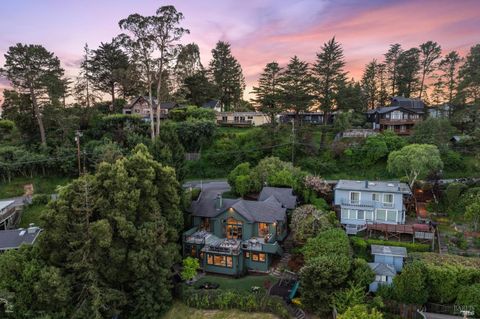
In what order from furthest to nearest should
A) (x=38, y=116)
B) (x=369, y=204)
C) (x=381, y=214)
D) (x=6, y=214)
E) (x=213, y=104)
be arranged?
(x=213, y=104), (x=38, y=116), (x=6, y=214), (x=369, y=204), (x=381, y=214)

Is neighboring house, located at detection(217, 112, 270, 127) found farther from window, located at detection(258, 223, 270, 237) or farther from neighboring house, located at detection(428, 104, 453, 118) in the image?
window, located at detection(258, 223, 270, 237)

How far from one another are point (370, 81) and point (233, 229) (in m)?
46.6

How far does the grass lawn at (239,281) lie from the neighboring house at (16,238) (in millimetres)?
14283

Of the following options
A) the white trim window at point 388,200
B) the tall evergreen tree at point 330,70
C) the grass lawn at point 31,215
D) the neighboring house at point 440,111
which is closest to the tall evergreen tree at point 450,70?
the neighboring house at point 440,111

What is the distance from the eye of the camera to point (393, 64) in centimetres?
6003

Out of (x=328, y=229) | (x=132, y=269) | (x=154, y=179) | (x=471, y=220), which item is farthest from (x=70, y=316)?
(x=471, y=220)

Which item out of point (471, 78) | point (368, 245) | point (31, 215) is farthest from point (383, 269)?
point (471, 78)

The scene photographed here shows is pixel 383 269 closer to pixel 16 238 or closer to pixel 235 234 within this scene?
pixel 235 234

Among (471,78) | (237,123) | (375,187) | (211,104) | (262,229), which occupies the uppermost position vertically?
(471,78)

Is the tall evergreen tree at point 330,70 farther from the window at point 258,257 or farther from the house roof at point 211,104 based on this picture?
the window at point 258,257

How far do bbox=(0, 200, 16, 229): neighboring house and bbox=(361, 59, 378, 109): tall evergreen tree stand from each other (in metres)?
56.1

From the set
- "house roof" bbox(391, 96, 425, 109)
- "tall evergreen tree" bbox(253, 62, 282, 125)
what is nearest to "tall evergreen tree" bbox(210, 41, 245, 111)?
"tall evergreen tree" bbox(253, 62, 282, 125)

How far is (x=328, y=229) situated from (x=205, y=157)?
24.4 metres

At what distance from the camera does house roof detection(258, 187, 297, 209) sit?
30625 millimetres
